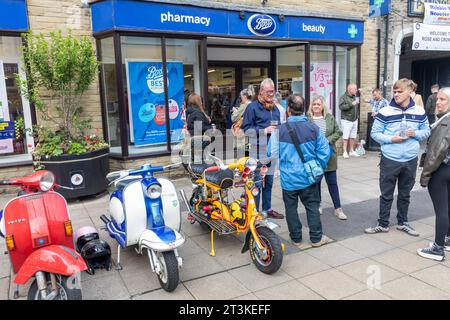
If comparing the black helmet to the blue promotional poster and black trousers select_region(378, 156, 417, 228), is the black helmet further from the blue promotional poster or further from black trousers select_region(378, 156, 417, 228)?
the blue promotional poster

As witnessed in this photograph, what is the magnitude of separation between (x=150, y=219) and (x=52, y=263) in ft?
3.34

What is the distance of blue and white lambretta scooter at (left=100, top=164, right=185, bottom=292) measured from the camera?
11.0 ft

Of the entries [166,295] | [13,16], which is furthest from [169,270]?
[13,16]

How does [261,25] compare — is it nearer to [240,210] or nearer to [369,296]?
[240,210]

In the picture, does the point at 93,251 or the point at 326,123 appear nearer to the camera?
the point at 93,251

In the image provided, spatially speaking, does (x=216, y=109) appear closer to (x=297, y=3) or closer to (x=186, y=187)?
(x=297, y=3)

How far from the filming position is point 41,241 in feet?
10.8

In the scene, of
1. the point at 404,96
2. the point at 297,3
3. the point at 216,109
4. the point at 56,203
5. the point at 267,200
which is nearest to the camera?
the point at 56,203

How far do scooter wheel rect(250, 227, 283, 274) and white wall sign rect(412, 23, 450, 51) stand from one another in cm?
941

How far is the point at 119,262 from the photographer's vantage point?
13.1 feet

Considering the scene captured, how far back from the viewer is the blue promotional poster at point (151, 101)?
7633 millimetres

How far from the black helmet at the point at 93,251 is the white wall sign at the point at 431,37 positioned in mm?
10265

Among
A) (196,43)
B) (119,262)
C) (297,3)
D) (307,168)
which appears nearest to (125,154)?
(196,43)

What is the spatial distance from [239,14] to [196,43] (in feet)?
3.53
